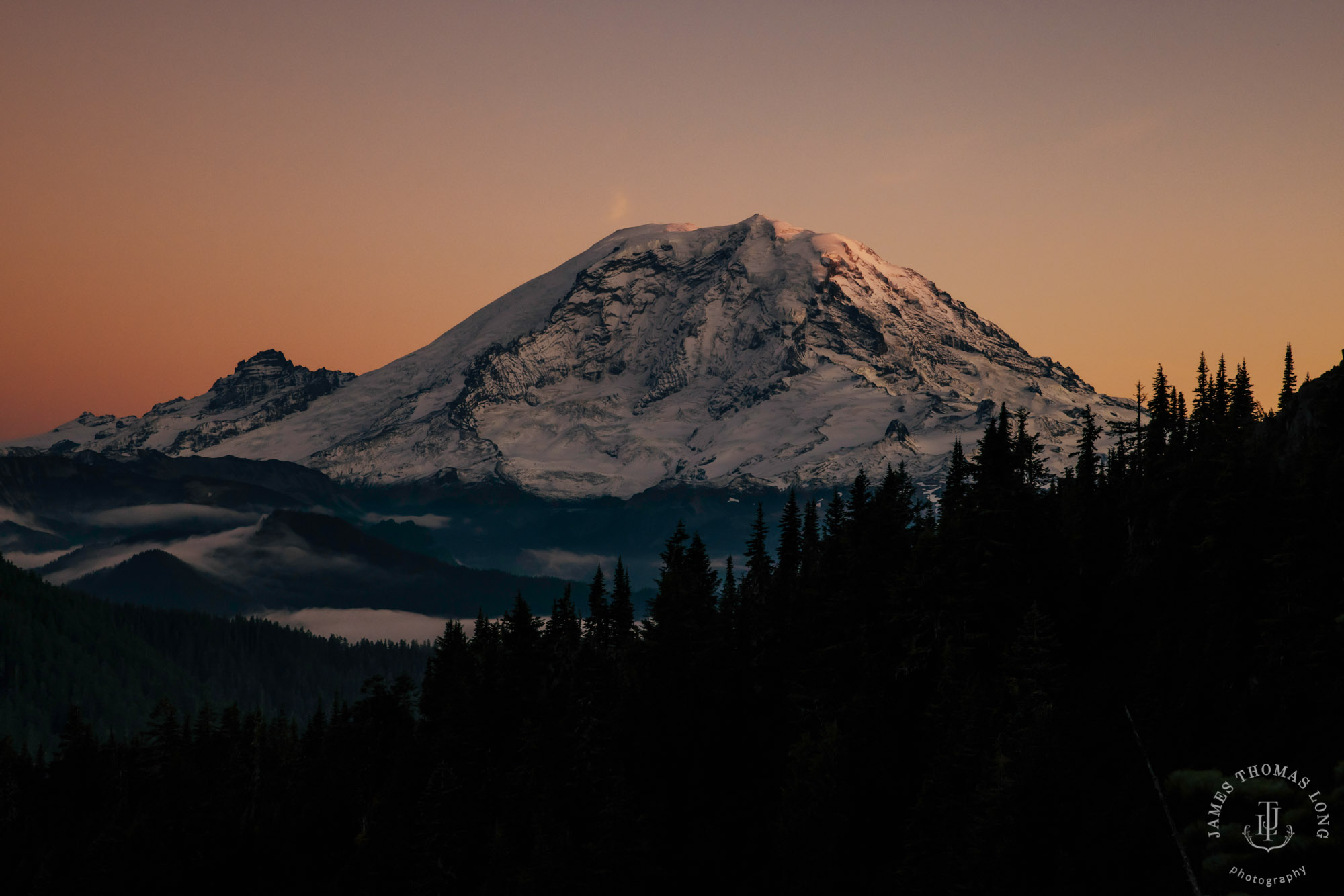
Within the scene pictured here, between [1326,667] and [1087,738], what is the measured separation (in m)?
14.4

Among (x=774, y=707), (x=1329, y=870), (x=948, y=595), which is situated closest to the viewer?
(x=1329, y=870)

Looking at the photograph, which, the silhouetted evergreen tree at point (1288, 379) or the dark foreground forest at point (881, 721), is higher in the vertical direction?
the silhouetted evergreen tree at point (1288, 379)

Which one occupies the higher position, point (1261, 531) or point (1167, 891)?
point (1261, 531)

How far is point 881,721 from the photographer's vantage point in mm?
93875

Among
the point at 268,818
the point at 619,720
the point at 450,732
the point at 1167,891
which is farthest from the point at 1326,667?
the point at 268,818

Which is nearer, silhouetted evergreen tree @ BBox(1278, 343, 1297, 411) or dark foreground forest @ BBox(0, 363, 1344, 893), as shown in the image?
dark foreground forest @ BBox(0, 363, 1344, 893)

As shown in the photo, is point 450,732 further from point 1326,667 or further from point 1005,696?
point 1326,667

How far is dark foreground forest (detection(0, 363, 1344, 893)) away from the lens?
73750mm

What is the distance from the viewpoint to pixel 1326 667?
72062 millimetres

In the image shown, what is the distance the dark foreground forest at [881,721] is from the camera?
73.8 metres

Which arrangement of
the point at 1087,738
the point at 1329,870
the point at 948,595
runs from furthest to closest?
the point at 948,595, the point at 1087,738, the point at 1329,870

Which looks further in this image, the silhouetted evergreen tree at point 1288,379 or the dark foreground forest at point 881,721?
the silhouetted evergreen tree at point 1288,379

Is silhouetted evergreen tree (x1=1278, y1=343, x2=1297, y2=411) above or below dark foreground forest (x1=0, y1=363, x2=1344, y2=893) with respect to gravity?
above

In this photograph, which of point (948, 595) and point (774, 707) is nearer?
point (948, 595)
